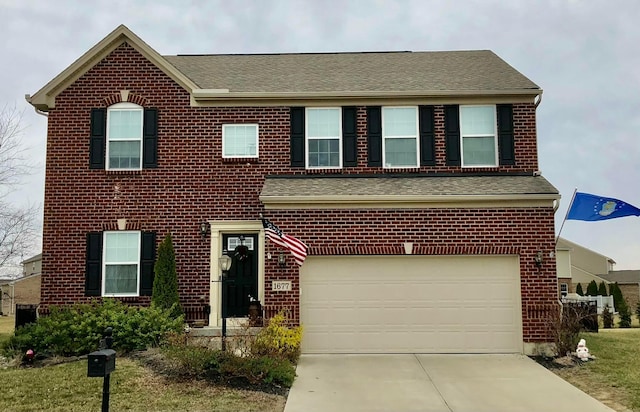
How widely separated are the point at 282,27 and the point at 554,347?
11.8 meters

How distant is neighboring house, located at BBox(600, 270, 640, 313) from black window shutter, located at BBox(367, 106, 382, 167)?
141 feet

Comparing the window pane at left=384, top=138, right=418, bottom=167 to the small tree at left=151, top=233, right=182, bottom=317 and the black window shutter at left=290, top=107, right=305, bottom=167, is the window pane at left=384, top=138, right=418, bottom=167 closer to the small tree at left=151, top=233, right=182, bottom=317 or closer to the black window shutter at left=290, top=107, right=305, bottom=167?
the black window shutter at left=290, top=107, right=305, bottom=167

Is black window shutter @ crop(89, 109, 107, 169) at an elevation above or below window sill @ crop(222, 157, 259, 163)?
above

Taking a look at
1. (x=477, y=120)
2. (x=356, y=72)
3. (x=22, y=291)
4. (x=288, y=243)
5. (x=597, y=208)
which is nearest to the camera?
(x=288, y=243)

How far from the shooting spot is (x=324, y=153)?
48.2ft

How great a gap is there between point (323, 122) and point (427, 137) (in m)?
2.49

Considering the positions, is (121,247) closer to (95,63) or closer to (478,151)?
(95,63)

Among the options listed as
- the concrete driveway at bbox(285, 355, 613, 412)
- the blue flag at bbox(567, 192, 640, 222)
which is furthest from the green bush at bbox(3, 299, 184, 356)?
the blue flag at bbox(567, 192, 640, 222)

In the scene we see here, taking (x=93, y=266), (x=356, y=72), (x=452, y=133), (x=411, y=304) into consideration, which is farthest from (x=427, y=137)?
(x=93, y=266)

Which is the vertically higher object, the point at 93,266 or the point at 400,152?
the point at 400,152

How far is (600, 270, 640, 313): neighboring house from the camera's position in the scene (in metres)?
Result: 51.4

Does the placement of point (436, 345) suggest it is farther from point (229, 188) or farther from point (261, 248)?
point (229, 188)

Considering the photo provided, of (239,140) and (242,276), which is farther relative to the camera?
(239,140)

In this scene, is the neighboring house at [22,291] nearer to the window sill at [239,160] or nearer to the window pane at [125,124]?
the window pane at [125,124]
